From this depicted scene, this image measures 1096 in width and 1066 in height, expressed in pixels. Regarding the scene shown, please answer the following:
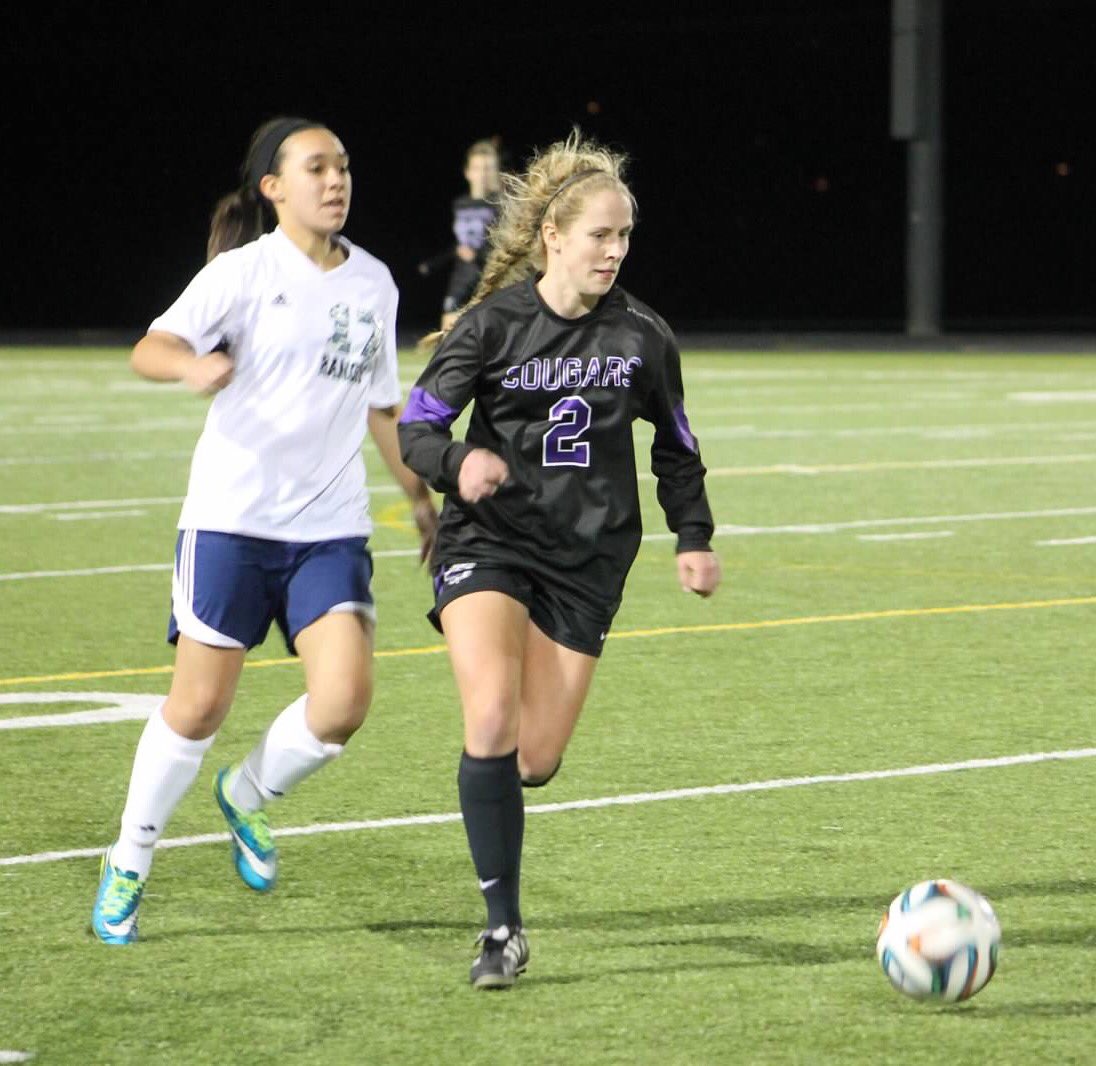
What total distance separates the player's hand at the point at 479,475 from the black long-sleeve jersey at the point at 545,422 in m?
0.27

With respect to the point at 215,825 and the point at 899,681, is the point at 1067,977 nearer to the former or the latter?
the point at 215,825

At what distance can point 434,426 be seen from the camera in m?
5.56

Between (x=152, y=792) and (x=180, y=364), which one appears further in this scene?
(x=152, y=792)

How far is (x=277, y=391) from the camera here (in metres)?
5.82

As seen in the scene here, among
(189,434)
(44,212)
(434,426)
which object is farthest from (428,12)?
(434,426)

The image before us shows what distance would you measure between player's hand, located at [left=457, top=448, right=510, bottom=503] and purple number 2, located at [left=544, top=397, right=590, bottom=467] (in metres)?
0.30

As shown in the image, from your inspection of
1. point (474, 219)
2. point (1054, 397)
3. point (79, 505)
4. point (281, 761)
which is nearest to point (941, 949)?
point (281, 761)

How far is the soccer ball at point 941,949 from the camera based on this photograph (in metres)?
4.95

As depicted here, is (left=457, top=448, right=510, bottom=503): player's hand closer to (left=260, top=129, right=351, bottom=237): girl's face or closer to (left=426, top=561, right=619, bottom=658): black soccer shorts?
(left=426, top=561, right=619, bottom=658): black soccer shorts

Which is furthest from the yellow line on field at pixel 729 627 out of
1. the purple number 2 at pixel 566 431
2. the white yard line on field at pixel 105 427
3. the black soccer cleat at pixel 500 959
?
the white yard line on field at pixel 105 427

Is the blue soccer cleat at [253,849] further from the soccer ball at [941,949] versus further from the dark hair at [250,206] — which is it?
the soccer ball at [941,949]

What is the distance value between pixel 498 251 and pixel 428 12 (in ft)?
156

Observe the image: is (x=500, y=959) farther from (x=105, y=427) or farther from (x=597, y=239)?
(x=105, y=427)

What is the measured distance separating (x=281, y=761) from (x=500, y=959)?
41.2 inches
